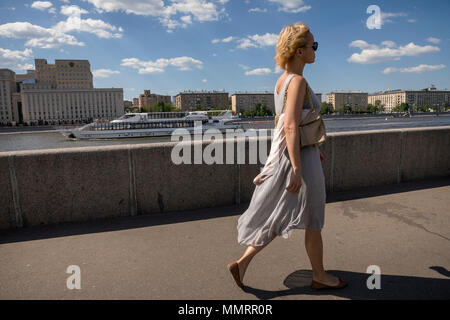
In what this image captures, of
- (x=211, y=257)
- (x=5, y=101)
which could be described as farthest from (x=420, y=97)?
(x=211, y=257)

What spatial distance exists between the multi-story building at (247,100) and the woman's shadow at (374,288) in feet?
568

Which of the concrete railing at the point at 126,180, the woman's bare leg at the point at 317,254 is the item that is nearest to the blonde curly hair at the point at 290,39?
the woman's bare leg at the point at 317,254

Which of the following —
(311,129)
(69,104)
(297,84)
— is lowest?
(311,129)

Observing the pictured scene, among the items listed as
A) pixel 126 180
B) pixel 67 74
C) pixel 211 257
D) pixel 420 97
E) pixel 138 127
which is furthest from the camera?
pixel 420 97

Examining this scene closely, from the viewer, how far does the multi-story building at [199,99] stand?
17312 cm

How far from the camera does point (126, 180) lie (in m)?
3.93

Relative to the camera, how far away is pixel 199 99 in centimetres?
17462

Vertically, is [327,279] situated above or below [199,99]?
below

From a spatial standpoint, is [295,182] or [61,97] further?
[61,97]

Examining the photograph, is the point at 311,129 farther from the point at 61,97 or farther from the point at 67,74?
the point at 67,74

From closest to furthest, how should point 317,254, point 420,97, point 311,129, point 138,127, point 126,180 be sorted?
point 311,129
point 317,254
point 126,180
point 138,127
point 420,97

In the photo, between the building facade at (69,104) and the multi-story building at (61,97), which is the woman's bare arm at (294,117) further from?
the building facade at (69,104)

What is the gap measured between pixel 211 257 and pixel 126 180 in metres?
1.68

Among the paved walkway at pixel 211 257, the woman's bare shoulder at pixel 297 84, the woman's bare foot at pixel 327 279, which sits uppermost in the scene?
the woman's bare shoulder at pixel 297 84
